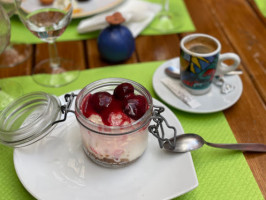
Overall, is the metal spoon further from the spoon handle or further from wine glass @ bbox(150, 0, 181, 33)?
wine glass @ bbox(150, 0, 181, 33)

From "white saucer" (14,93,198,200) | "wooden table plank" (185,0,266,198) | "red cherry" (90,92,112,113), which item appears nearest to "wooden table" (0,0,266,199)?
"wooden table plank" (185,0,266,198)

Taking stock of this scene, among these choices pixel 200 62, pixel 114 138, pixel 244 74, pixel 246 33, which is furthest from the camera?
pixel 246 33

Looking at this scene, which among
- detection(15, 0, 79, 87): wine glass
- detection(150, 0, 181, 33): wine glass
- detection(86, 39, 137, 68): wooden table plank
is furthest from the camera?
detection(150, 0, 181, 33): wine glass

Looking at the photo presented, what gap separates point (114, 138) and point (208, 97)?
0.97 feet

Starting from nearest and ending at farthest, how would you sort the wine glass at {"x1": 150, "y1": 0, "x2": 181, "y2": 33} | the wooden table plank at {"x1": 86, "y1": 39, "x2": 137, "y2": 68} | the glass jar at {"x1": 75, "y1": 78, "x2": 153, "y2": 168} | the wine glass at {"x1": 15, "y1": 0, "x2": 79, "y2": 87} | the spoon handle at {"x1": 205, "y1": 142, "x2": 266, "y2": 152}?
the glass jar at {"x1": 75, "y1": 78, "x2": 153, "y2": 168} < the spoon handle at {"x1": 205, "y1": 142, "x2": 266, "y2": 152} < the wine glass at {"x1": 15, "y1": 0, "x2": 79, "y2": 87} < the wooden table plank at {"x1": 86, "y1": 39, "x2": 137, "y2": 68} < the wine glass at {"x1": 150, "y1": 0, "x2": 181, "y2": 33}

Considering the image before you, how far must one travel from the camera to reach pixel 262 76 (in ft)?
2.65

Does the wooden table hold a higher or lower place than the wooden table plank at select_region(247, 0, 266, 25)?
lower

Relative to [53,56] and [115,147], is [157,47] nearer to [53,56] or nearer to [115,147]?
[53,56]

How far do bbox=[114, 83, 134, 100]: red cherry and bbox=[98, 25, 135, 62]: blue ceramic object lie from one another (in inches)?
11.1

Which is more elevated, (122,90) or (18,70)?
(122,90)

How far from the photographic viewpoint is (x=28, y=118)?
0.60m

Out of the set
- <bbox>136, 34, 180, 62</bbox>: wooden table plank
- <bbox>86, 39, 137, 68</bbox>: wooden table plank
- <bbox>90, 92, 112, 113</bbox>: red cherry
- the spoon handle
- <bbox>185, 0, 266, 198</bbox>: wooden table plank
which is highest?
<bbox>90, 92, 112, 113</bbox>: red cherry

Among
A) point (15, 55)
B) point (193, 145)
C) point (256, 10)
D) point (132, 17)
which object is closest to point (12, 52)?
point (15, 55)

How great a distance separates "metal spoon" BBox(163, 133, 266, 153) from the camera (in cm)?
58
